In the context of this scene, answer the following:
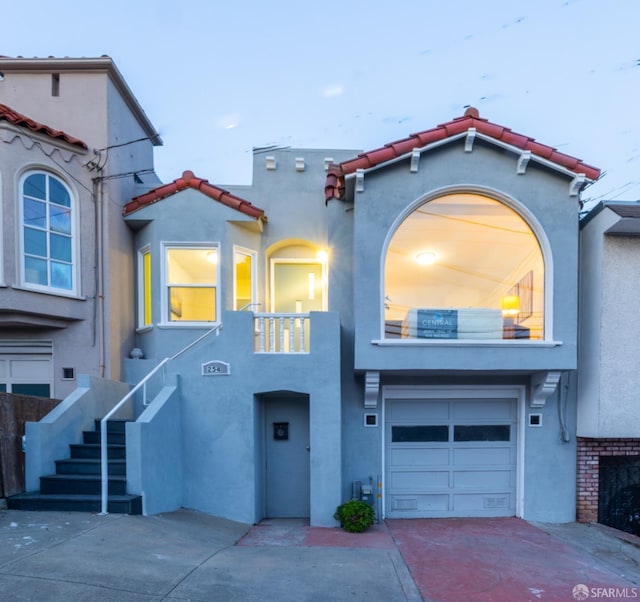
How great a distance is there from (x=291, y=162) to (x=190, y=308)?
340 cm

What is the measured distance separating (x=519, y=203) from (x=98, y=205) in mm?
6992

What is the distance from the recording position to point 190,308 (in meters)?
7.64

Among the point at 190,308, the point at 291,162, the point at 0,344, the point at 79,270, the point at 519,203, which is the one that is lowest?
the point at 0,344

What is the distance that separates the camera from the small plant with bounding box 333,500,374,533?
5.85 m

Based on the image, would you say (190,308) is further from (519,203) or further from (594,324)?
(594,324)

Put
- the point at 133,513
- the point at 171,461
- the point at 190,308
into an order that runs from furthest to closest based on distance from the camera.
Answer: the point at 190,308
the point at 171,461
the point at 133,513

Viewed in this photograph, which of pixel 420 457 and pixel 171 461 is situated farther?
pixel 420 457

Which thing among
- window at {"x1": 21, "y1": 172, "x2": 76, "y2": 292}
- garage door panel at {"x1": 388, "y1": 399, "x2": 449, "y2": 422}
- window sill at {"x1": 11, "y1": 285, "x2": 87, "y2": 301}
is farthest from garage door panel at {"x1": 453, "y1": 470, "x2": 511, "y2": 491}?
window at {"x1": 21, "y1": 172, "x2": 76, "y2": 292}

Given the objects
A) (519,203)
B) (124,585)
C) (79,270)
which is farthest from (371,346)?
(79,270)

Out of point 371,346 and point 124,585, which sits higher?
point 371,346

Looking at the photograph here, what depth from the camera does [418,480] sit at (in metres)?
6.92

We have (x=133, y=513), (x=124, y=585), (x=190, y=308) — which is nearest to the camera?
(x=124, y=585)

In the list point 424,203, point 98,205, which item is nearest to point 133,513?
point 98,205

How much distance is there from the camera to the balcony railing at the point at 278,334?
20.9ft
